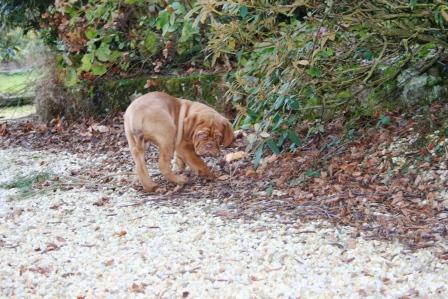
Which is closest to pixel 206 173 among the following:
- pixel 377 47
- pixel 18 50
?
→ pixel 377 47

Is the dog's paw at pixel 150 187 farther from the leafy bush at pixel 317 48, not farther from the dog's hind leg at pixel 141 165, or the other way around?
the leafy bush at pixel 317 48

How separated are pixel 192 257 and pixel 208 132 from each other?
5.23ft

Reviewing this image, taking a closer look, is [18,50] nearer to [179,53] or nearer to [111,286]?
[179,53]

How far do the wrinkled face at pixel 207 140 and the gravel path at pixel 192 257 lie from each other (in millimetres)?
408

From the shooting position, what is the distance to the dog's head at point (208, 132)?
519 cm

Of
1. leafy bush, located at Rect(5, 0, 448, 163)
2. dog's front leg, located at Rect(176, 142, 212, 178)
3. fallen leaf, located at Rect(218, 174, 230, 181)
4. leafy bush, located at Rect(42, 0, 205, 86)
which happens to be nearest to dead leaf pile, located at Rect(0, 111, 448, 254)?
fallen leaf, located at Rect(218, 174, 230, 181)

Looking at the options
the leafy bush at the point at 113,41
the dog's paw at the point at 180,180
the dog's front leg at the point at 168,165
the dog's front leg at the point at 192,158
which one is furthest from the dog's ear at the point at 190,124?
the leafy bush at the point at 113,41

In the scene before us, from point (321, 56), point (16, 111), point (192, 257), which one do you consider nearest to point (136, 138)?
point (321, 56)

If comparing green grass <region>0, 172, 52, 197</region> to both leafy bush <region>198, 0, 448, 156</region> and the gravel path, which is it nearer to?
the gravel path

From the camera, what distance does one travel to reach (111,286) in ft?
11.4

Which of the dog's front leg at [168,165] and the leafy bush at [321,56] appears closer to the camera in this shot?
the leafy bush at [321,56]

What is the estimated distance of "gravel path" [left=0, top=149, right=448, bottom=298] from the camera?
3346 mm

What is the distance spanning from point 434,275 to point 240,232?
1.24 m

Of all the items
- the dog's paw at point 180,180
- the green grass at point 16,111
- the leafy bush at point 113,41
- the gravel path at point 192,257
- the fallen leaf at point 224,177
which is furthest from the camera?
the green grass at point 16,111
